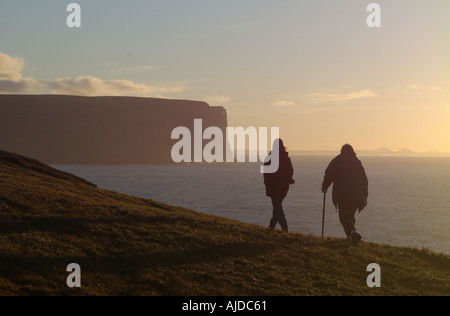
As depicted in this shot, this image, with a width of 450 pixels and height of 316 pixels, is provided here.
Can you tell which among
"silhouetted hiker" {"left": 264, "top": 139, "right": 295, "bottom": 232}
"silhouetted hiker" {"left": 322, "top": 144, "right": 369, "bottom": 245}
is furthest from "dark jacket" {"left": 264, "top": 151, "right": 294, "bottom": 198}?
"silhouetted hiker" {"left": 322, "top": 144, "right": 369, "bottom": 245}

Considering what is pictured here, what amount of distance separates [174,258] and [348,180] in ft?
20.7

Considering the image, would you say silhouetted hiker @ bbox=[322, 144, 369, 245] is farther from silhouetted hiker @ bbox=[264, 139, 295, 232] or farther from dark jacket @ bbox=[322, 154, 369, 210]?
silhouetted hiker @ bbox=[264, 139, 295, 232]

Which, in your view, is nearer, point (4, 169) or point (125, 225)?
point (125, 225)

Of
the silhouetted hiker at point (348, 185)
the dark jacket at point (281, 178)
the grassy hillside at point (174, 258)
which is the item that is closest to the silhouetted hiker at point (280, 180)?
the dark jacket at point (281, 178)

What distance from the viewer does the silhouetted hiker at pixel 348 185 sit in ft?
50.2

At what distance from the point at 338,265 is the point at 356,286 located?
163cm

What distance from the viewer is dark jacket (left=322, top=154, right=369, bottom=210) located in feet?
50.2

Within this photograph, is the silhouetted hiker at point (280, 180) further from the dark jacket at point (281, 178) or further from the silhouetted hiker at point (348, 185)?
the silhouetted hiker at point (348, 185)

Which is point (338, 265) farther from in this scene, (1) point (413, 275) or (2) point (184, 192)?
(2) point (184, 192)

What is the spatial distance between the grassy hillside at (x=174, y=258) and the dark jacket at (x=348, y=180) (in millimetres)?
1559
